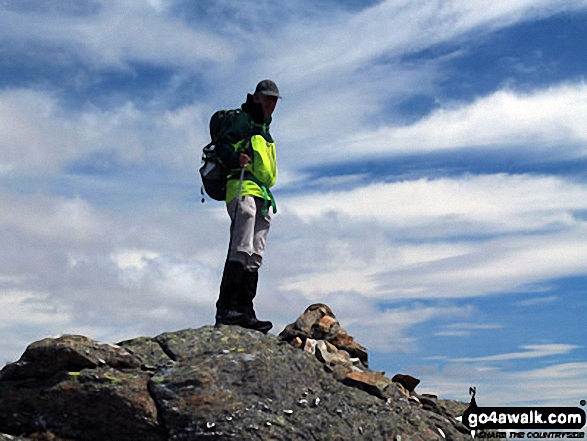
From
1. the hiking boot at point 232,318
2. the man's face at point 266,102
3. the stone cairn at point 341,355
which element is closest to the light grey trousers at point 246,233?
the hiking boot at point 232,318

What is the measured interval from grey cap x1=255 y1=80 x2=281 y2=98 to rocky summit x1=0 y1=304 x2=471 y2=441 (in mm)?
4178

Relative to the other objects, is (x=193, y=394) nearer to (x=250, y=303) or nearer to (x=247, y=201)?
(x=250, y=303)

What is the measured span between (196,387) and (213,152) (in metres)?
4.62

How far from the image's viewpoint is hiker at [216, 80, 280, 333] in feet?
46.9

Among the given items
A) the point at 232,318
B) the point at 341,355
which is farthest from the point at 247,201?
the point at 341,355

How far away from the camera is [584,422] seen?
566 inches

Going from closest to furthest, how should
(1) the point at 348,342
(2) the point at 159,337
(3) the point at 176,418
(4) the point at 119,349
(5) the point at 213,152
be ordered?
(3) the point at 176,418
(4) the point at 119,349
(2) the point at 159,337
(5) the point at 213,152
(1) the point at 348,342

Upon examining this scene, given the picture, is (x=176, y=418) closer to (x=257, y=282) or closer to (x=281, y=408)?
(x=281, y=408)

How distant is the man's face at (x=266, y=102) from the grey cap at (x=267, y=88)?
0.06 metres

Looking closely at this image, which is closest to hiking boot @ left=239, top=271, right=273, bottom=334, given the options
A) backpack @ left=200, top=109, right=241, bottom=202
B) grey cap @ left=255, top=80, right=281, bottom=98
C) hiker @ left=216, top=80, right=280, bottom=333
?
hiker @ left=216, top=80, right=280, bottom=333

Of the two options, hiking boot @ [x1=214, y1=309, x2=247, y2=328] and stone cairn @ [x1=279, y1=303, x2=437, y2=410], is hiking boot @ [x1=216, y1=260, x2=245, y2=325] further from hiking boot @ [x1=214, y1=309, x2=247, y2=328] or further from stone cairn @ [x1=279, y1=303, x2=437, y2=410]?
stone cairn @ [x1=279, y1=303, x2=437, y2=410]

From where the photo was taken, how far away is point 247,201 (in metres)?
14.4

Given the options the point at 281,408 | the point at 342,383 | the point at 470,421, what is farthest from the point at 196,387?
the point at 470,421

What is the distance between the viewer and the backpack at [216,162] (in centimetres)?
1486
